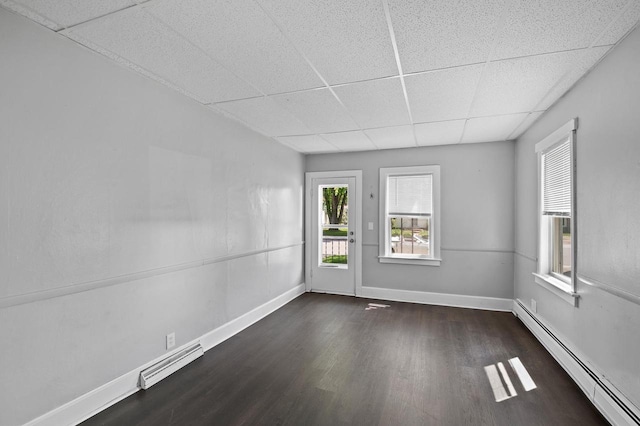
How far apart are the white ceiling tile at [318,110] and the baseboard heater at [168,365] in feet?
8.33

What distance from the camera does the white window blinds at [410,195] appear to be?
4.88 meters

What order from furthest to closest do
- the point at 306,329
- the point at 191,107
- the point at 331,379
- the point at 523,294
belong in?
the point at 523,294, the point at 306,329, the point at 191,107, the point at 331,379

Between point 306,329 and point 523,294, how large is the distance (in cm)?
291

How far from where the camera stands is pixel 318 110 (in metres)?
3.20

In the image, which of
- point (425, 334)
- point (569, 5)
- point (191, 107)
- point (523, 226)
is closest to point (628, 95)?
point (569, 5)

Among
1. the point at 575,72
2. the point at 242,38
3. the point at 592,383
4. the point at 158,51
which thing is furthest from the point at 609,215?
the point at 158,51

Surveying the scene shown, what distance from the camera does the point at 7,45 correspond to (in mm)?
1682

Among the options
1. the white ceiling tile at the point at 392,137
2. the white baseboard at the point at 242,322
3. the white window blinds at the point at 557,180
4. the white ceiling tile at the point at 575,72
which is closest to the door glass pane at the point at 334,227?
the white baseboard at the point at 242,322

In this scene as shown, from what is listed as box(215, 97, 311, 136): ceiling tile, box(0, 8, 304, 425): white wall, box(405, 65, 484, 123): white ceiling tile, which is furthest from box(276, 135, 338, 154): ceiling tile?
box(405, 65, 484, 123): white ceiling tile

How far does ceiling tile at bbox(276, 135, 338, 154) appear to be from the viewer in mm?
4352

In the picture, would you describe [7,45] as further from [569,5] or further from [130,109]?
[569,5]

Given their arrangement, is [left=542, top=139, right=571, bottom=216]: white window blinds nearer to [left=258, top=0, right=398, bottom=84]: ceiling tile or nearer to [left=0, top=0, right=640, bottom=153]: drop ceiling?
[left=0, top=0, right=640, bottom=153]: drop ceiling

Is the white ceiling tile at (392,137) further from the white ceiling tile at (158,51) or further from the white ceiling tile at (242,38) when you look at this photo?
the white ceiling tile at (158,51)

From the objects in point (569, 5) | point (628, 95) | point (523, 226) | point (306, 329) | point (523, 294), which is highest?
point (569, 5)
